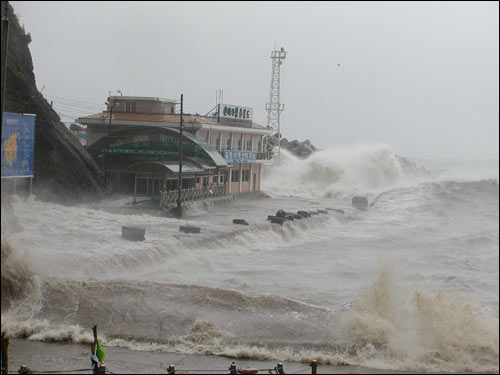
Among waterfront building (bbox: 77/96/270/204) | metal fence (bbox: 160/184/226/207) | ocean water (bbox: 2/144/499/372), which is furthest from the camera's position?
metal fence (bbox: 160/184/226/207)

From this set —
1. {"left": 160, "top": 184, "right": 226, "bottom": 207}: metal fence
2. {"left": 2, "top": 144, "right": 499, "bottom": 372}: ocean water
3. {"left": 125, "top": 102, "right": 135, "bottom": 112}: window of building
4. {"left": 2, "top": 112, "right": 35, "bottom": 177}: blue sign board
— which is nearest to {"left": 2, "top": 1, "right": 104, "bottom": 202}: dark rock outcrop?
{"left": 2, "top": 144, "right": 499, "bottom": 372}: ocean water

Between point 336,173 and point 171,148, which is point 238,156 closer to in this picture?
point 171,148

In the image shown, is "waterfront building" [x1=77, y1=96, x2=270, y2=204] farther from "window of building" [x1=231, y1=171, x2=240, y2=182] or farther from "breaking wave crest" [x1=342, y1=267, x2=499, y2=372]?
"breaking wave crest" [x1=342, y1=267, x2=499, y2=372]

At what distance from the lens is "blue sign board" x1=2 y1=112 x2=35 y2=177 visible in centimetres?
579

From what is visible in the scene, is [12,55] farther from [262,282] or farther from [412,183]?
[412,183]

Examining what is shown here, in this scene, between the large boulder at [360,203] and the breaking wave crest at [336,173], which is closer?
the large boulder at [360,203]

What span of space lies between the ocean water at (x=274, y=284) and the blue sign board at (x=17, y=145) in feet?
2.36

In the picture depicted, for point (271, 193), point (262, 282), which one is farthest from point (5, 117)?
point (271, 193)

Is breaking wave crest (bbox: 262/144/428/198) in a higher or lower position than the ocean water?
higher

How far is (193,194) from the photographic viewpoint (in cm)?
1166

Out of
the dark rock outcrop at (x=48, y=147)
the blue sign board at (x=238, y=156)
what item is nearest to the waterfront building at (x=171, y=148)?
the blue sign board at (x=238, y=156)

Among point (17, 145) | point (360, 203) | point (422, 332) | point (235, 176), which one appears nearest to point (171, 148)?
point (235, 176)

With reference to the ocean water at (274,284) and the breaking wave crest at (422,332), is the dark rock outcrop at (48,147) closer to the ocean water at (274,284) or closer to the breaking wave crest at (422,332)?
the ocean water at (274,284)

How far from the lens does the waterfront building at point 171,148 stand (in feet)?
32.1
